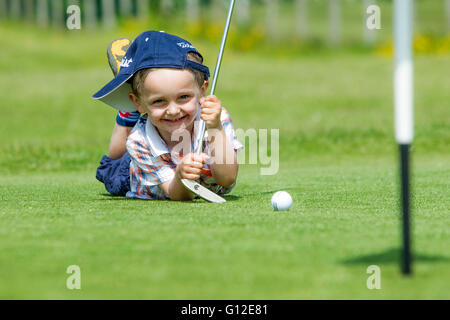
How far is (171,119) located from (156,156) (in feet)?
1.14

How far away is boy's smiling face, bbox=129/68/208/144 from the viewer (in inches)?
187

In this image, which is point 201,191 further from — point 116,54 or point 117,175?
point 116,54

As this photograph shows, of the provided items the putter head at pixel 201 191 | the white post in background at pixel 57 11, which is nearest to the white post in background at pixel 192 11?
the white post in background at pixel 57 11

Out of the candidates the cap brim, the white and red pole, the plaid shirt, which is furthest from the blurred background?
the white and red pole

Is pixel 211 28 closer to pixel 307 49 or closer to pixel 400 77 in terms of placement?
pixel 307 49

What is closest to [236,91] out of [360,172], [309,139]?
[309,139]

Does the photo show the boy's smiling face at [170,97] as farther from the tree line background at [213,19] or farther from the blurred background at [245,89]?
the tree line background at [213,19]

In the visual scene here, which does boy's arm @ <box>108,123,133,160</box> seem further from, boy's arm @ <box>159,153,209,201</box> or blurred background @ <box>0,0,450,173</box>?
blurred background @ <box>0,0,450,173</box>

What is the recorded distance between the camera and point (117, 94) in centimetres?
544

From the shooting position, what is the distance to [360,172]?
7777mm

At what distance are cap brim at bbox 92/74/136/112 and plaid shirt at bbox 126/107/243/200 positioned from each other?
0.30 m

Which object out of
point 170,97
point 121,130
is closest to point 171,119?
point 170,97

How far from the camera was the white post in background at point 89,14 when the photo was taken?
42344 millimetres

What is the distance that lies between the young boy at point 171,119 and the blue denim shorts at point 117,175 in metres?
0.37
